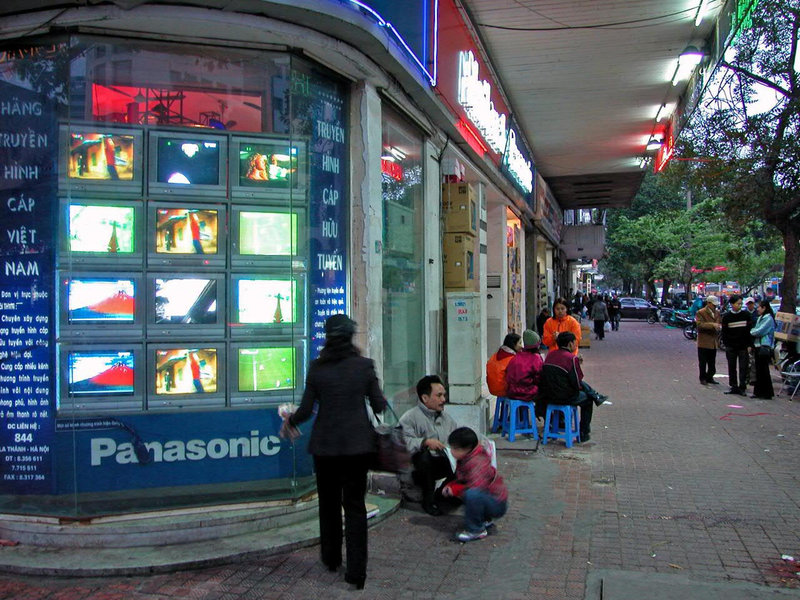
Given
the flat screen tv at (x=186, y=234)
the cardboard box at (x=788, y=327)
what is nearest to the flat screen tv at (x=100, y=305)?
the flat screen tv at (x=186, y=234)

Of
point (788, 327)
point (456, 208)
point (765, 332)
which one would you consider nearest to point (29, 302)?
point (456, 208)

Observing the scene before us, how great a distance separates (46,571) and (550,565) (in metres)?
3.07

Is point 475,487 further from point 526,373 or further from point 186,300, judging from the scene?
point 526,373

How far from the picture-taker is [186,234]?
16.1 feet

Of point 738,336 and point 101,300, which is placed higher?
point 101,300

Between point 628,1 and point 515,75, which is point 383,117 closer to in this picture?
point 628,1

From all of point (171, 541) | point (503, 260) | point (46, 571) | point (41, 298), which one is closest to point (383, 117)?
point (41, 298)

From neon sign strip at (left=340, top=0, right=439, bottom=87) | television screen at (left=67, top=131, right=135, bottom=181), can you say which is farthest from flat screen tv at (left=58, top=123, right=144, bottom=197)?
neon sign strip at (left=340, top=0, right=439, bottom=87)

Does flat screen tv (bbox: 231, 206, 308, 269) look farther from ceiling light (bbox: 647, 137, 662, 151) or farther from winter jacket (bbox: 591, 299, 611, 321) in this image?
winter jacket (bbox: 591, 299, 611, 321)

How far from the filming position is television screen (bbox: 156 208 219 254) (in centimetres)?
487

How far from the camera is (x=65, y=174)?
4.70 meters

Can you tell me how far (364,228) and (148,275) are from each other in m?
1.77

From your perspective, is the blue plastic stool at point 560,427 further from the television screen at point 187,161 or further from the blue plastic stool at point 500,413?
the television screen at point 187,161

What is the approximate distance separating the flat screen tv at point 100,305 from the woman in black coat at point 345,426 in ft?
5.22
